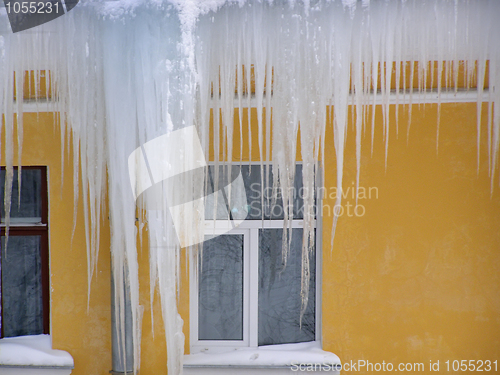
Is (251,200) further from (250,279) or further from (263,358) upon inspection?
(263,358)

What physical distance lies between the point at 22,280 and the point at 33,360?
0.55 m

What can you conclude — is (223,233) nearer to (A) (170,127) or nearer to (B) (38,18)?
(A) (170,127)

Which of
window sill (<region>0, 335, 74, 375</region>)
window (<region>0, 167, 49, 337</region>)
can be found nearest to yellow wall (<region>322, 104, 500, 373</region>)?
window sill (<region>0, 335, 74, 375</region>)

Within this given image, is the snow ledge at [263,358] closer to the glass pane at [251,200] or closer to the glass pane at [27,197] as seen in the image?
the glass pane at [251,200]

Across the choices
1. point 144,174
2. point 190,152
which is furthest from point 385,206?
point 144,174

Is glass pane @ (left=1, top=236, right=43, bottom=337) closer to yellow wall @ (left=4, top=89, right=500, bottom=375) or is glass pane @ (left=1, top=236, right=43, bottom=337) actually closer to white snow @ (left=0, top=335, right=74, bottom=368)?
white snow @ (left=0, top=335, right=74, bottom=368)

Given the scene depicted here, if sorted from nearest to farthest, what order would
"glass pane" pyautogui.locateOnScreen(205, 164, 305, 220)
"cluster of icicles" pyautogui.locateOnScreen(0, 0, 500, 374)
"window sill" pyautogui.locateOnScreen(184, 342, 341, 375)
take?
"cluster of icicles" pyautogui.locateOnScreen(0, 0, 500, 374)
"window sill" pyautogui.locateOnScreen(184, 342, 341, 375)
"glass pane" pyautogui.locateOnScreen(205, 164, 305, 220)

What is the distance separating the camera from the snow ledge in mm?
2404

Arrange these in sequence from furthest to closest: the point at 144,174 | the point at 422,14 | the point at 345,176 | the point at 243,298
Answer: the point at 243,298 < the point at 345,176 < the point at 144,174 < the point at 422,14

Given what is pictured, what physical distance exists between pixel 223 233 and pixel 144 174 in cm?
82

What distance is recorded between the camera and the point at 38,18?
1859mm

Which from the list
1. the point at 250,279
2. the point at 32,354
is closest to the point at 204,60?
the point at 250,279

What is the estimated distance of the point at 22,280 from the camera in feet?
8.54

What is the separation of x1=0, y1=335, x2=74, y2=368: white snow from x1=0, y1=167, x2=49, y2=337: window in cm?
16
